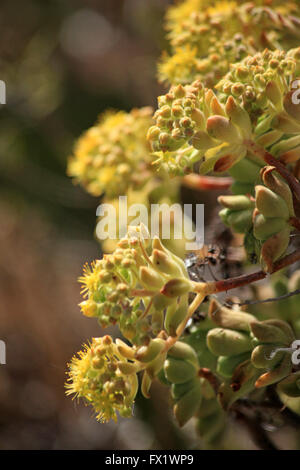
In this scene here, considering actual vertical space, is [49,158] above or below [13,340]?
above

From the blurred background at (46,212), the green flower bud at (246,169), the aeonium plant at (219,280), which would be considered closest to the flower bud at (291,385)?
the aeonium plant at (219,280)

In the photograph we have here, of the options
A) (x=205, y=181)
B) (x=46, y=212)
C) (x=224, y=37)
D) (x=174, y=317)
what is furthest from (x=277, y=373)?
(x=46, y=212)

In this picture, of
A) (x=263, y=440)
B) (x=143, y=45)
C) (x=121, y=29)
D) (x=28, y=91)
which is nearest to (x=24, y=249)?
(x=28, y=91)

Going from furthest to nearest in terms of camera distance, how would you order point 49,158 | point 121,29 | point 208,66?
point 121,29 < point 49,158 < point 208,66

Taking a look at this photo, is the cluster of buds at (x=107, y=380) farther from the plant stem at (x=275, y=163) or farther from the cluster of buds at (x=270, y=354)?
the plant stem at (x=275, y=163)

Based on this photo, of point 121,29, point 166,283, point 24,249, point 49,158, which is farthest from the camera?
point 121,29

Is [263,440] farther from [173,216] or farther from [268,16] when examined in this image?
[268,16]
